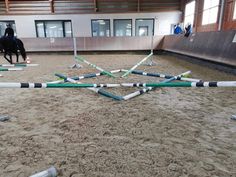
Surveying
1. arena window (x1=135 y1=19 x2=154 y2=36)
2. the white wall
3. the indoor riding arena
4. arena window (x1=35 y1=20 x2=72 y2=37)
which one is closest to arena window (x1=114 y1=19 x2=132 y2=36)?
the white wall

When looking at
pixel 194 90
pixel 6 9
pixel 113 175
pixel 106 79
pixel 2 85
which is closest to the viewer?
pixel 113 175

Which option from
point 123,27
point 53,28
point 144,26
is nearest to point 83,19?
point 53,28

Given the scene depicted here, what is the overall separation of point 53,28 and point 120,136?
12363 millimetres

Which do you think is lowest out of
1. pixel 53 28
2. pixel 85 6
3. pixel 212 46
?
pixel 212 46

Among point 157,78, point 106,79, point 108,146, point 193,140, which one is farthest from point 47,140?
point 157,78

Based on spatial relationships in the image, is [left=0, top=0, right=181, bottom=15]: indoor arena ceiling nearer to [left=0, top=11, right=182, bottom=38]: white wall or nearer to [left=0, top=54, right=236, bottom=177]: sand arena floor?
[left=0, top=11, right=182, bottom=38]: white wall

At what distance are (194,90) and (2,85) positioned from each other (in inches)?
95.1

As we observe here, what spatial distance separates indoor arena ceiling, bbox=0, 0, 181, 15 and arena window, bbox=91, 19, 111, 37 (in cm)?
62

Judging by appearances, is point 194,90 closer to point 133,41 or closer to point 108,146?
point 108,146

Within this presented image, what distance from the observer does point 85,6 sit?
1209cm

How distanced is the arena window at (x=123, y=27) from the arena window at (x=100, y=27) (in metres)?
0.52

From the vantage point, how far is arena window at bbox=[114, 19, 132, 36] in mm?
12141

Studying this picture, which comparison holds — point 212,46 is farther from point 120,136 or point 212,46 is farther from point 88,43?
point 88,43

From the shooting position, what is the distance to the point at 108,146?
1.36 metres
